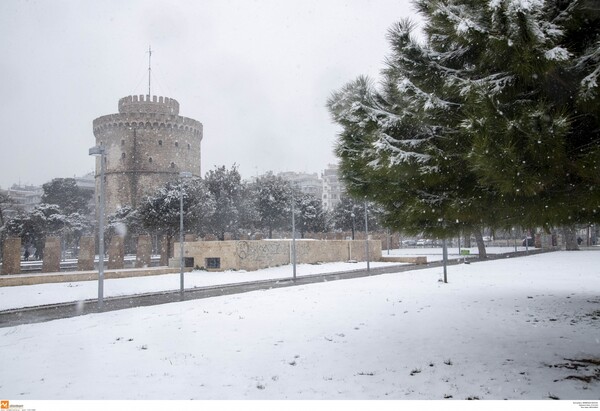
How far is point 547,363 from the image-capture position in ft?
20.7

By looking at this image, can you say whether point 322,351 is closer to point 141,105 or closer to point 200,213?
point 200,213

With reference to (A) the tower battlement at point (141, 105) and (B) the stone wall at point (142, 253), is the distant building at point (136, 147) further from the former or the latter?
(B) the stone wall at point (142, 253)

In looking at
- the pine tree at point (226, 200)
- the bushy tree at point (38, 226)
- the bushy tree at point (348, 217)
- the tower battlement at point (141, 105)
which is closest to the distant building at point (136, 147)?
the tower battlement at point (141, 105)

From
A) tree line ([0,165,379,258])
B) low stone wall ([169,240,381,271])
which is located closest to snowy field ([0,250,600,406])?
low stone wall ([169,240,381,271])

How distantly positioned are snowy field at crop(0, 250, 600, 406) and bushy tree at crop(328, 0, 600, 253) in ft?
6.88

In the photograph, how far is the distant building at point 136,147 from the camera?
59.8m

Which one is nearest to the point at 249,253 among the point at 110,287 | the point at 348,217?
the point at 110,287

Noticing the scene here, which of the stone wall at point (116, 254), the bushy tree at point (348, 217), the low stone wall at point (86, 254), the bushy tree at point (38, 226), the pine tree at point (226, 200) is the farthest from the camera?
the bushy tree at point (348, 217)

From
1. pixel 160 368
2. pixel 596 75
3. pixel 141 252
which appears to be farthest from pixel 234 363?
pixel 141 252

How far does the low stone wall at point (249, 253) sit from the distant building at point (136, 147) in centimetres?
3244

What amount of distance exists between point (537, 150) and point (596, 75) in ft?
3.06

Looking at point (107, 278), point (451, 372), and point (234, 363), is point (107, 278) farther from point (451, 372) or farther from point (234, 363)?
point (451, 372)

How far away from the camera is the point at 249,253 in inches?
1139

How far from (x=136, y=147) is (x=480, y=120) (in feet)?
202
